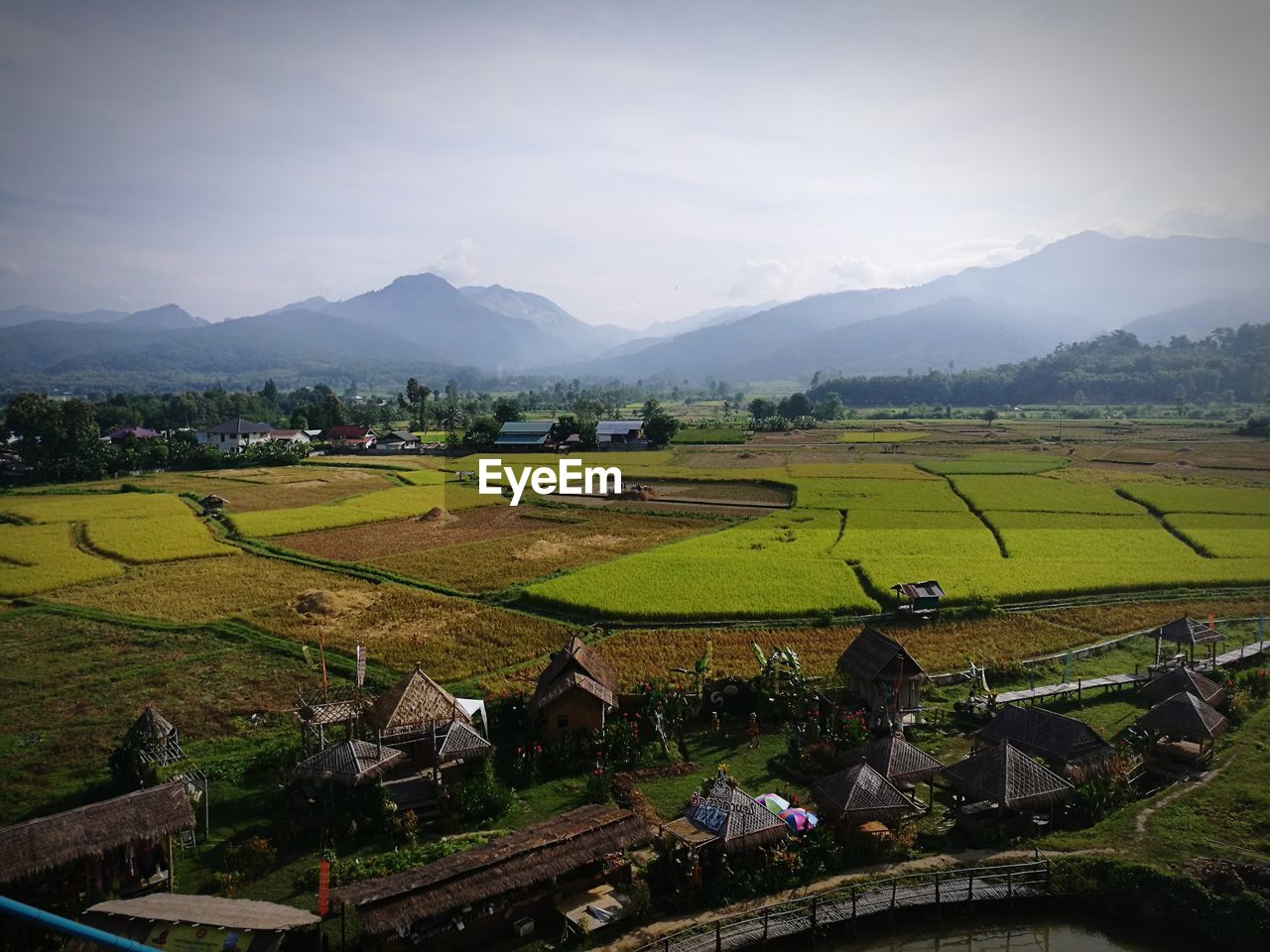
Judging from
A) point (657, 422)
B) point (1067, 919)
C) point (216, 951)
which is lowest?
point (1067, 919)

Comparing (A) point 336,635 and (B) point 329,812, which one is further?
(A) point 336,635

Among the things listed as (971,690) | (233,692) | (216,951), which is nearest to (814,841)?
(971,690)

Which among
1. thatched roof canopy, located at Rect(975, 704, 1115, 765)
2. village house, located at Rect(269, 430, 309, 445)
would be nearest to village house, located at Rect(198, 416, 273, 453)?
village house, located at Rect(269, 430, 309, 445)

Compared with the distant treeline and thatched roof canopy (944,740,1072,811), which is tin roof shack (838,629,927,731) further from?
the distant treeline

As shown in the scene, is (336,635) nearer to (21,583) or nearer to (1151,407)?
(21,583)

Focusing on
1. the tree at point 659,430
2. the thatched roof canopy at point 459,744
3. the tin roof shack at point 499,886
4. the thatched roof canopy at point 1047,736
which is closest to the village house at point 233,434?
the tree at point 659,430
